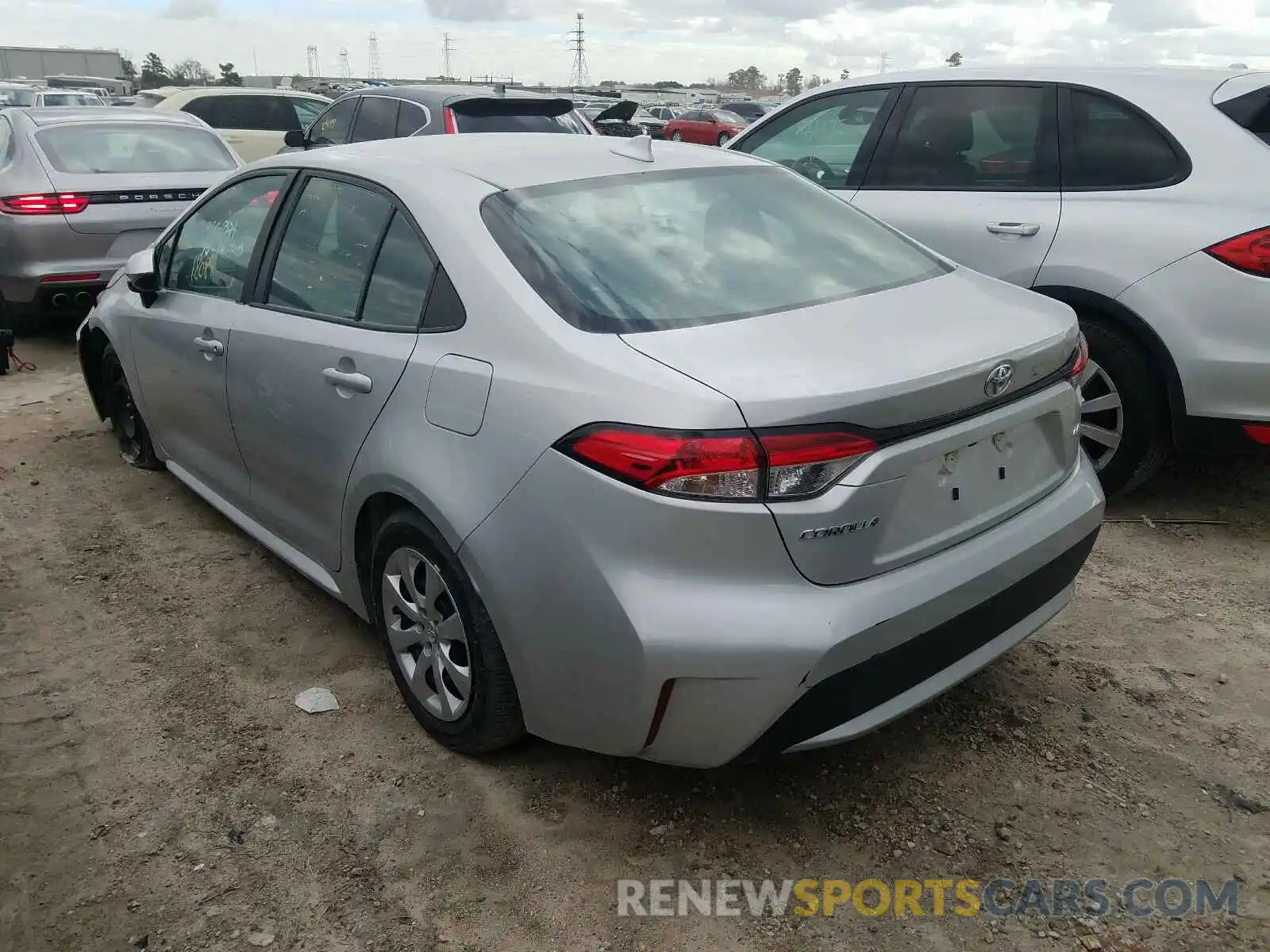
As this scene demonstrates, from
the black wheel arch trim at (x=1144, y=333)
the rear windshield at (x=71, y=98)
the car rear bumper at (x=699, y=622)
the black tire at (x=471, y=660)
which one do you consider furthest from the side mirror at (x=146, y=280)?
the rear windshield at (x=71, y=98)

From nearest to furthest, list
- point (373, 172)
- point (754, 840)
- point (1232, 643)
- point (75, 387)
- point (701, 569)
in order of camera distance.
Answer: point (701, 569) < point (754, 840) < point (373, 172) < point (1232, 643) < point (75, 387)

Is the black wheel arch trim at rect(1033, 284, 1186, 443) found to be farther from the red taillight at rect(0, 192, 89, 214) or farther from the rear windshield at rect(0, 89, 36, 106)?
the rear windshield at rect(0, 89, 36, 106)

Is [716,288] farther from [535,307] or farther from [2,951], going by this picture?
[2,951]

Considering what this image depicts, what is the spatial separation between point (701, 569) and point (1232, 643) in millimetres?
2233

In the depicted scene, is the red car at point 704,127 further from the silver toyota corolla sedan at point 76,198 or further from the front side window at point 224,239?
the front side window at point 224,239

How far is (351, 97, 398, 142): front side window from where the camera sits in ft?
28.7

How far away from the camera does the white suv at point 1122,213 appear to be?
3811 mm

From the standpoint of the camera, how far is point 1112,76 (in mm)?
4301

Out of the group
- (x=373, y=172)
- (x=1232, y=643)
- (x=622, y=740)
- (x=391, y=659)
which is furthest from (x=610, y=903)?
(x=1232, y=643)

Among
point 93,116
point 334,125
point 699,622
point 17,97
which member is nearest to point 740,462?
point 699,622

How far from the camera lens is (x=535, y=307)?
239cm

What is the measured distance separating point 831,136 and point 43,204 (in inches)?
192

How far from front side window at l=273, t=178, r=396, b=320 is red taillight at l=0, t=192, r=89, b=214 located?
4.15m

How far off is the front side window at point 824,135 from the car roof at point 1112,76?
0.91 ft
